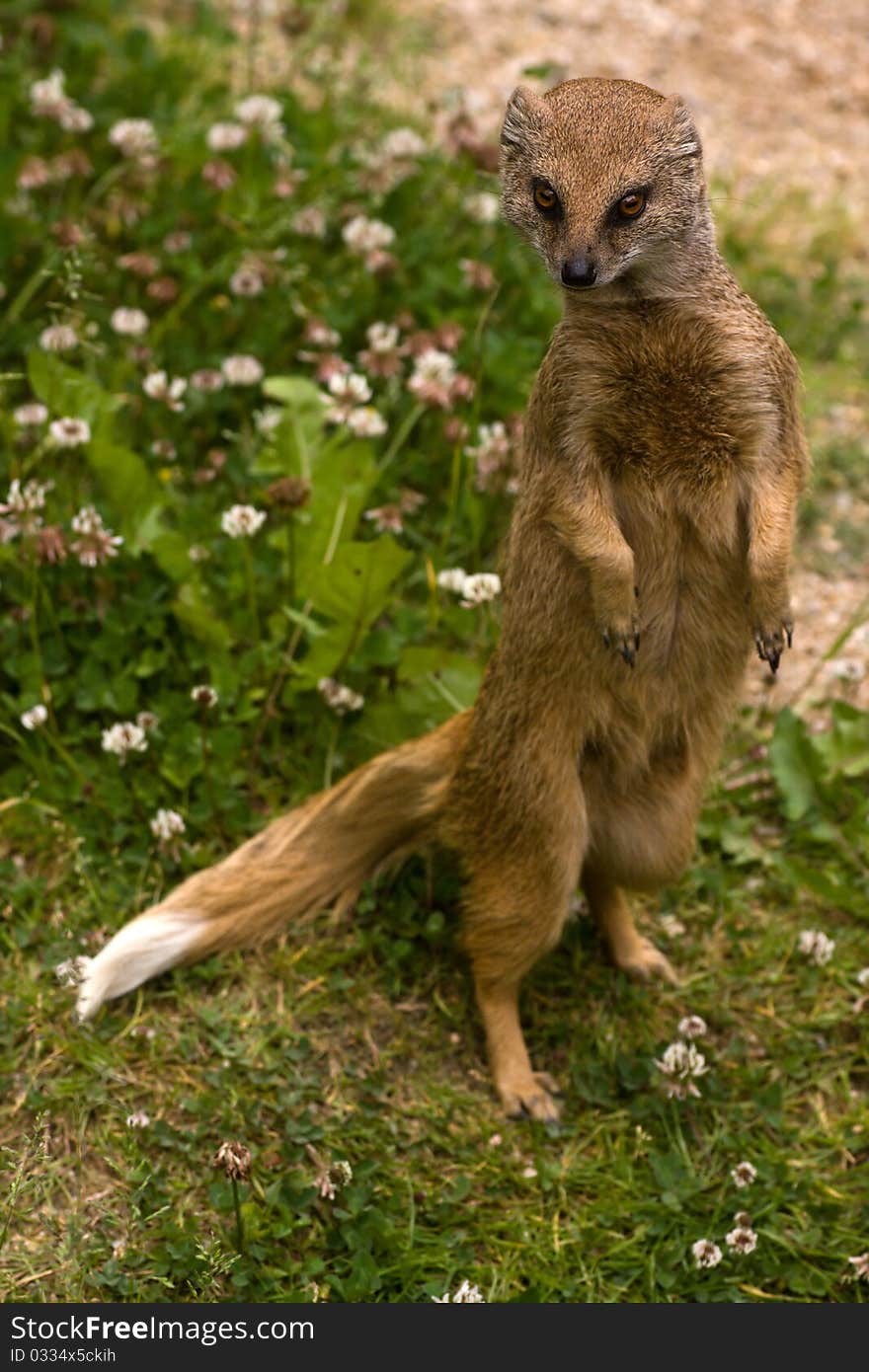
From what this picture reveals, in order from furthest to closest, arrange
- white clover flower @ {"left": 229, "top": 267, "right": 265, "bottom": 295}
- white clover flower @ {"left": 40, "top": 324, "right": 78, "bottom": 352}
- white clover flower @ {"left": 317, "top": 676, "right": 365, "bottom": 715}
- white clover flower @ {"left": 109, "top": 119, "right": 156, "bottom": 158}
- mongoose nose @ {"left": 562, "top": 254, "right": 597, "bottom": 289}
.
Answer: white clover flower @ {"left": 109, "top": 119, "right": 156, "bottom": 158}, white clover flower @ {"left": 229, "top": 267, "right": 265, "bottom": 295}, white clover flower @ {"left": 40, "top": 324, "right": 78, "bottom": 352}, white clover flower @ {"left": 317, "top": 676, "right": 365, "bottom": 715}, mongoose nose @ {"left": 562, "top": 254, "right": 597, "bottom": 289}

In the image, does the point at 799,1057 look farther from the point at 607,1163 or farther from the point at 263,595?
the point at 263,595

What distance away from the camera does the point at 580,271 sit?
9.59 ft

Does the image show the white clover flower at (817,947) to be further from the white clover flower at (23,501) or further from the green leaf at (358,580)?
the white clover flower at (23,501)

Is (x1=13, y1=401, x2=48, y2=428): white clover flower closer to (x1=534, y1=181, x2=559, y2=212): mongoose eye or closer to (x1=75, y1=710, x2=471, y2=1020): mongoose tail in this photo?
(x1=75, y1=710, x2=471, y2=1020): mongoose tail

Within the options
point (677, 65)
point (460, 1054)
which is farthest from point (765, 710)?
point (677, 65)

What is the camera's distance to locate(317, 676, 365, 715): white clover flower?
14.0 feet

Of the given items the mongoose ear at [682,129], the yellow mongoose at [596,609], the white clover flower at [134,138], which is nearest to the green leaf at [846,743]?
the yellow mongoose at [596,609]

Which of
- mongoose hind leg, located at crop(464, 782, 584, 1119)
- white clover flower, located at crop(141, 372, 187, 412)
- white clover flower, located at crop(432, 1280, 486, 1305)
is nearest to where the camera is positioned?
white clover flower, located at crop(432, 1280, 486, 1305)

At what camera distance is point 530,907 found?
147 inches

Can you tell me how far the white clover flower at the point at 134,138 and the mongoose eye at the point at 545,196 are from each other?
8.71 feet

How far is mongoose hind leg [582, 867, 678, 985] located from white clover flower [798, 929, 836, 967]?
0.32 meters

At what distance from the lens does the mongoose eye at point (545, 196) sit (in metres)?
3.03

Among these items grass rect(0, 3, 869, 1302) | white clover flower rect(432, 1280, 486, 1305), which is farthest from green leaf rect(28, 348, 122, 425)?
white clover flower rect(432, 1280, 486, 1305)

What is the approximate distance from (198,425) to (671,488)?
2.23 metres
